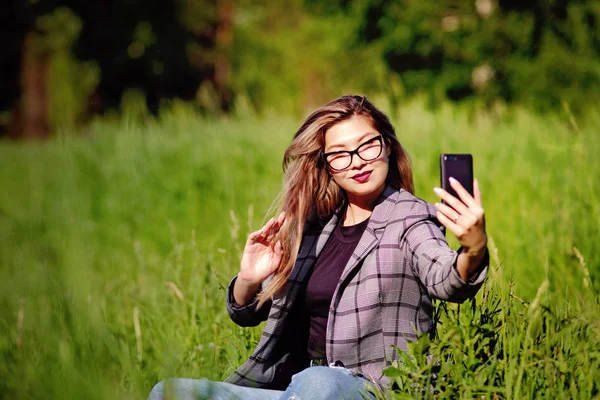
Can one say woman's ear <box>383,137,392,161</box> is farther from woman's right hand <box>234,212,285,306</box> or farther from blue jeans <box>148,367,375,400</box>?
blue jeans <box>148,367,375,400</box>

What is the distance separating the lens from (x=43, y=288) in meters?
2.50

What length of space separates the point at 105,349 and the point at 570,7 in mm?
10941

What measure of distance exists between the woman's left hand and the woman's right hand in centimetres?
82

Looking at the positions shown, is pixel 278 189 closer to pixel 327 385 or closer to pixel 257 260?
pixel 257 260

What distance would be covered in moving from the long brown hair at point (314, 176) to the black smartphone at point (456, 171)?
0.56m

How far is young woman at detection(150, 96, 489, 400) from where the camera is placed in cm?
207

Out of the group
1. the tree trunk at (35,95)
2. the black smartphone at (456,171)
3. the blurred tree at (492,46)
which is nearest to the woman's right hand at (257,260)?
the black smartphone at (456,171)

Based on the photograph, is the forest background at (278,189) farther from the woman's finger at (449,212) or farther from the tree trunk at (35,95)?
the tree trunk at (35,95)

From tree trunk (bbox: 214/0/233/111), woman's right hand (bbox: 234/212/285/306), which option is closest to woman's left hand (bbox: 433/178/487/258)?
woman's right hand (bbox: 234/212/285/306)

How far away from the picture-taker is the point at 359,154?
93.0 inches

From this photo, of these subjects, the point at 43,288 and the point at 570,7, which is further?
the point at 570,7

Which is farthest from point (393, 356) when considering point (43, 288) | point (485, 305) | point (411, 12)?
point (411, 12)

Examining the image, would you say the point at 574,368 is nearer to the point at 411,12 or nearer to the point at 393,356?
the point at 393,356

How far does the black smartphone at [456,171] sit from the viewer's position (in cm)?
186
